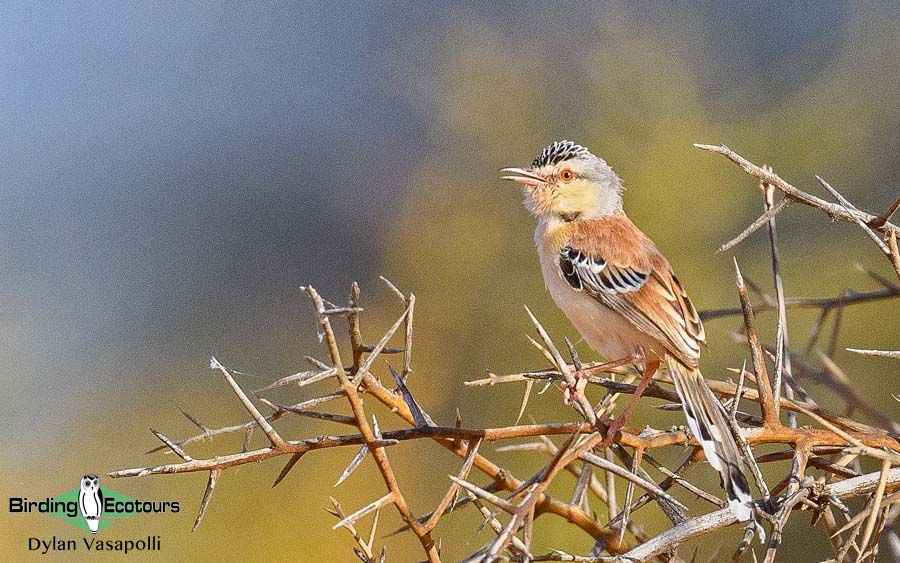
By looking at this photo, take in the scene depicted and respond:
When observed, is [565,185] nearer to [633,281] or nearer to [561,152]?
[561,152]

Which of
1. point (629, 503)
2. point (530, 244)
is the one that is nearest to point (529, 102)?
point (530, 244)

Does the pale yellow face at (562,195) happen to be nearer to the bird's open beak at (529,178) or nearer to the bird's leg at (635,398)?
the bird's open beak at (529,178)

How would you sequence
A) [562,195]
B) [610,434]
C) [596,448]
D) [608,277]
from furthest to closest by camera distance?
[562,195], [608,277], [596,448], [610,434]

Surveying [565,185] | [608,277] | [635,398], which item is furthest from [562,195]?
[635,398]

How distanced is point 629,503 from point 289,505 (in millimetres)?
2911

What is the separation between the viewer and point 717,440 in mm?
1729

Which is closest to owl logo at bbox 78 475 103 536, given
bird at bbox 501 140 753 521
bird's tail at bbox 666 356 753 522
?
bird at bbox 501 140 753 521

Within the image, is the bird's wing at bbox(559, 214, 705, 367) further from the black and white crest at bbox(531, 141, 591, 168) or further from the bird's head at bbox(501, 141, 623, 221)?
the black and white crest at bbox(531, 141, 591, 168)

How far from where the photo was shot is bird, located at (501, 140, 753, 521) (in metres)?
2.30

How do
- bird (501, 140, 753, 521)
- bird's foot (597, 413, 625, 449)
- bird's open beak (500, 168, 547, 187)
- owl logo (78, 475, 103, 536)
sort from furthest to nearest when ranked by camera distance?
owl logo (78, 475, 103, 536)
bird's open beak (500, 168, 547, 187)
bird (501, 140, 753, 521)
bird's foot (597, 413, 625, 449)

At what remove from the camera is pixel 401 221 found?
586 centimetres

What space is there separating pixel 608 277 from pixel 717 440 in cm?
96

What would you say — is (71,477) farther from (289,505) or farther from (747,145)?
(747,145)

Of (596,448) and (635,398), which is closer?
(596,448)
